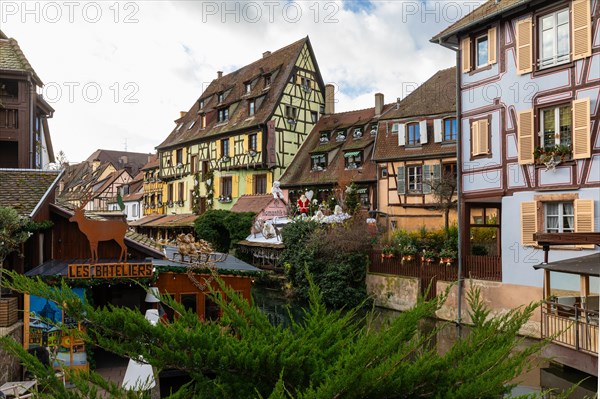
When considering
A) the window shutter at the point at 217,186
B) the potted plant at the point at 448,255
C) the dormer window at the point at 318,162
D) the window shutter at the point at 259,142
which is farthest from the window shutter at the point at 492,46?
the window shutter at the point at 217,186

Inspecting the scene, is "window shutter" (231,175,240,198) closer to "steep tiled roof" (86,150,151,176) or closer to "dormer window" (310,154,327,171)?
"dormer window" (310,154,327,171)

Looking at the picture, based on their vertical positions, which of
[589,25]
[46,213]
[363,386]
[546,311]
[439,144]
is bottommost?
[546,311]

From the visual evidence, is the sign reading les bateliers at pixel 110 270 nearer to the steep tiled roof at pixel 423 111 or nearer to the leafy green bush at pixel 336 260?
the leafy green bush at pixel 336 260

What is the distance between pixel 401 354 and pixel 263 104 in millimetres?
29966

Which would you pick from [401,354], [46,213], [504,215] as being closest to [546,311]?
[504,215]

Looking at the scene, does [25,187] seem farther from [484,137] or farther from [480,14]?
[480,14]

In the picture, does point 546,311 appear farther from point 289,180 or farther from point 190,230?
point 190,230

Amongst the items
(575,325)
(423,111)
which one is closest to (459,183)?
(575,325)

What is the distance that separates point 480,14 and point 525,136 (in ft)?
13.9

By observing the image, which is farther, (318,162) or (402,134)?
(318,162)

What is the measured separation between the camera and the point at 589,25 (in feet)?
42.5

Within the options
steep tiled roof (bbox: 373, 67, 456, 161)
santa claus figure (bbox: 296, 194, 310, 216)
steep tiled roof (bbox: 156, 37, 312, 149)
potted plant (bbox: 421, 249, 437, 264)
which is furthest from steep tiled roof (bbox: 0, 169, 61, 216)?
steep tiled roof (bbox: 156, 37, 312, 149)

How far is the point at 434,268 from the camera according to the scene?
17.9 m

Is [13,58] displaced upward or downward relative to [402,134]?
upward
